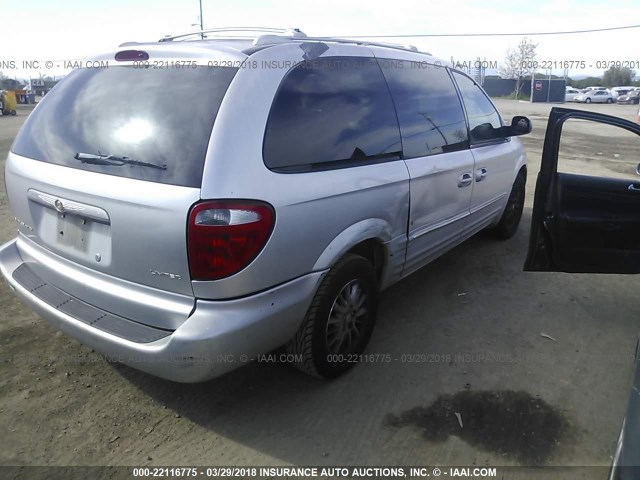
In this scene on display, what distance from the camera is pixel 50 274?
2.66 metres

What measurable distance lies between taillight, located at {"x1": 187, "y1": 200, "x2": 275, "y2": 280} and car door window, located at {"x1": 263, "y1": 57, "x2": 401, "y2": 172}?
27 centimetres

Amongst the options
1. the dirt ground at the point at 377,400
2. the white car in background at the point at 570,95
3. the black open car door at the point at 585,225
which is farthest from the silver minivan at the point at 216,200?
the white car in background at the point at 570,95

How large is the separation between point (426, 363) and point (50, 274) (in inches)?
87.0

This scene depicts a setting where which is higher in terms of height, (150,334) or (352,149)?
(352,149)

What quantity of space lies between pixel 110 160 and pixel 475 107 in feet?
10.1

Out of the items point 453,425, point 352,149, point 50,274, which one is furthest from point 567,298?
point 50,274

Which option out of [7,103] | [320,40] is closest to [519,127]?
[320,40]

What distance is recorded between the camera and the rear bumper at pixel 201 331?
216cm

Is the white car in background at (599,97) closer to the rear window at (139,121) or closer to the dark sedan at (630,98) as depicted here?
the dark sedan at (630,98)

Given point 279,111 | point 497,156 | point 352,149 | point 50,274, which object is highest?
point 279,111

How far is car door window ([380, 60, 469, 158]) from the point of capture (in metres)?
3.21

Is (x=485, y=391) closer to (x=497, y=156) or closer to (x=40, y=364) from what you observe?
(x=497, y=156)

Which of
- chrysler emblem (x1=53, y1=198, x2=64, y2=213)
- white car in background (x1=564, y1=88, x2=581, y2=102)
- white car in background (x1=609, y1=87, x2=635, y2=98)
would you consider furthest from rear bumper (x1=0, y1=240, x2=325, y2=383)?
white car in background (x1=564, y1=88, x2=581, y2=102)

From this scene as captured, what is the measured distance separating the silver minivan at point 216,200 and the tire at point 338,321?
0.03 ft
